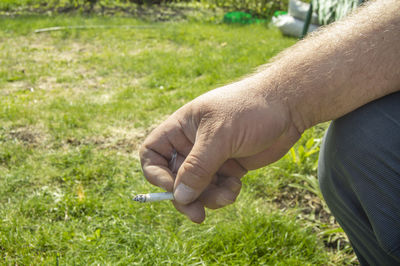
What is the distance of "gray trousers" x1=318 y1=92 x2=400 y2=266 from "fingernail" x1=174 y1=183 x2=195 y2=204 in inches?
18.8

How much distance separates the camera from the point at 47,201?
2.06 meters

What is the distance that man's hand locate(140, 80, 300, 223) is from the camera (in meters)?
1.00

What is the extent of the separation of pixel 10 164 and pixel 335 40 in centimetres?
235

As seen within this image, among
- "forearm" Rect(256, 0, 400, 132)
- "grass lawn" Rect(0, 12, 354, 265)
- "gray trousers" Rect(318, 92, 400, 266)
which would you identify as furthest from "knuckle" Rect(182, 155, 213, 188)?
"grass lawn" Rect(0, 12, 354, 265)

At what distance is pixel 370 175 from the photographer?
36.1 inches

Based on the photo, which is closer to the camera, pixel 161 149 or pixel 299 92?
pixel 299 92

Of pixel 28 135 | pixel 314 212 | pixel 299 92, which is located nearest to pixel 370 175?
pixel 299 92

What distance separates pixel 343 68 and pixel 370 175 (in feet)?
1.01

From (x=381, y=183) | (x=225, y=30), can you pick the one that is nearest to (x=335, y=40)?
(x=381, y=183)

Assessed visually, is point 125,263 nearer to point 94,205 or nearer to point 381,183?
point 94,205

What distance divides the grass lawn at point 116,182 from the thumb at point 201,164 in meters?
0.67

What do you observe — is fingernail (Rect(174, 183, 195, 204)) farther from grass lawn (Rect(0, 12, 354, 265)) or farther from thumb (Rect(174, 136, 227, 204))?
grass lawn (Rect(0, 12, 354, 265))

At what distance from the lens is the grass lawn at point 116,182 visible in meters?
1.70

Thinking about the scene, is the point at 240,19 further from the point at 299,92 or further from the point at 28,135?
the point at 299,92
